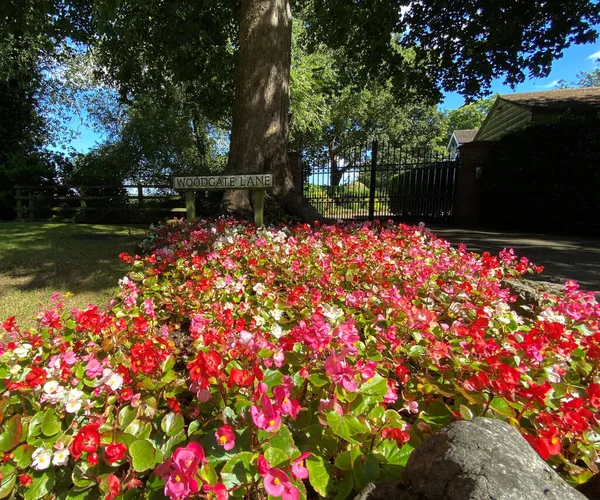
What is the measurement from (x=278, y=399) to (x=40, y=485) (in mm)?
792

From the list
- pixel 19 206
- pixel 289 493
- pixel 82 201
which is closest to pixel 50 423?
pixel 289 493

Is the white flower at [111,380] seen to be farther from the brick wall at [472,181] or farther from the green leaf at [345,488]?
the brick wall at [472,181]

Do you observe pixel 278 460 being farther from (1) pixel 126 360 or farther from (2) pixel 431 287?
(2) pixel 431 287

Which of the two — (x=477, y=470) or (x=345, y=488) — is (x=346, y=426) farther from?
(x=477, y=470)

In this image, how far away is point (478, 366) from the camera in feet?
5.17

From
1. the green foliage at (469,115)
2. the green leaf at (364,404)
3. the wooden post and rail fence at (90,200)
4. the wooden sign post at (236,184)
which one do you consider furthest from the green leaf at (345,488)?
the green foliage at (469,115)

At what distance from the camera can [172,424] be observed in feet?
4.17

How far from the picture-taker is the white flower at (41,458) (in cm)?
112

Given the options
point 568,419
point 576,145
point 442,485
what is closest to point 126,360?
point 442,485

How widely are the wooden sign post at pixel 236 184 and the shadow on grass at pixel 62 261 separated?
1.51 meters

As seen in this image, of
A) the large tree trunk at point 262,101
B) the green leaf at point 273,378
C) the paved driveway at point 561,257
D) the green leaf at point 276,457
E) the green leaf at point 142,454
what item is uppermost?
the large tree trunk at point 262,101

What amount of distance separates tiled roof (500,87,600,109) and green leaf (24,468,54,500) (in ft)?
59.3

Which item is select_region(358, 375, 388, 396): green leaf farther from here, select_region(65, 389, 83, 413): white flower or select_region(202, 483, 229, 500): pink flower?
select_region(65, 389, 83, 413): white flower

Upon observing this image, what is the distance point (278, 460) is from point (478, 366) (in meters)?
1.00
